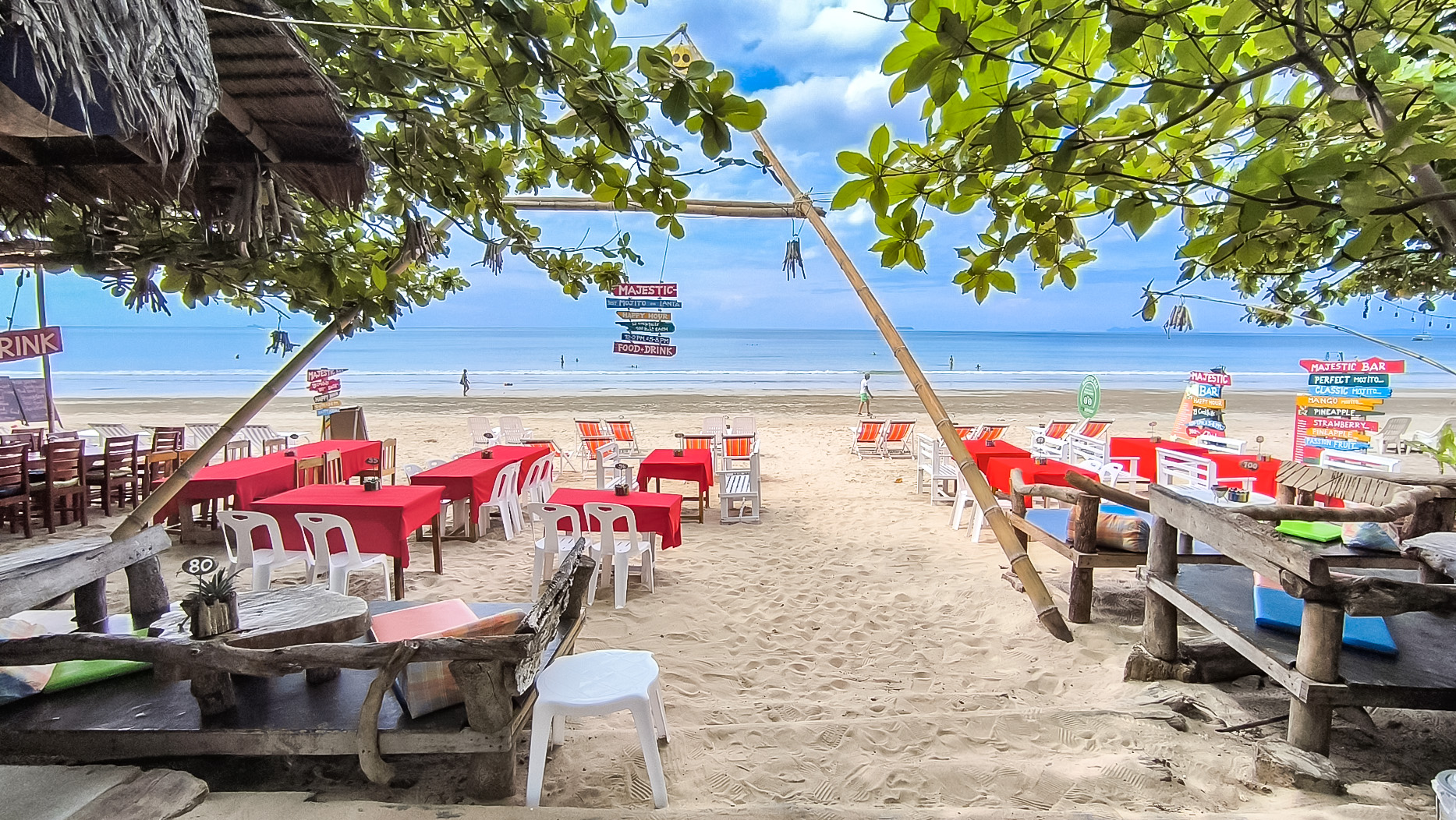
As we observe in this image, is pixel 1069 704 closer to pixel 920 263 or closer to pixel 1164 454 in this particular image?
pixel 920 263

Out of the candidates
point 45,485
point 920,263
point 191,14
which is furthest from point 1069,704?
point 45,485

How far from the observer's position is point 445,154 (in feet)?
6.40

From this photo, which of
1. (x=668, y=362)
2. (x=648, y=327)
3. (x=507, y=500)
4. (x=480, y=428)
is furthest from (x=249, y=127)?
(x=668, y=362)

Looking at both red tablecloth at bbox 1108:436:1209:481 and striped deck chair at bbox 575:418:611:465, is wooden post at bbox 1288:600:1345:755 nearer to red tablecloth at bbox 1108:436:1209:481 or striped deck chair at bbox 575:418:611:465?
A: red tablecloth at bbox 1108:436:1209:481

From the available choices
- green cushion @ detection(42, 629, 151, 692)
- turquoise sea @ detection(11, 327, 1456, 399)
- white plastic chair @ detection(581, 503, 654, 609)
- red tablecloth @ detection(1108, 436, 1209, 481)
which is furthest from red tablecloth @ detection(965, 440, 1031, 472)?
green cushion @ detection(42, 629, 151, 692)

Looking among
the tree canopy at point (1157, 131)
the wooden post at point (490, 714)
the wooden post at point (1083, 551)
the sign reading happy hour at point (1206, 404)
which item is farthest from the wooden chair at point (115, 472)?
the sign reading happy hour at point (1206, 404)

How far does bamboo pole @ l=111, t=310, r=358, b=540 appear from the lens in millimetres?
2807

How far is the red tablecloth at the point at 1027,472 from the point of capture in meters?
5.11

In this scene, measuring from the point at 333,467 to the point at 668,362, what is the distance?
96.6 ft

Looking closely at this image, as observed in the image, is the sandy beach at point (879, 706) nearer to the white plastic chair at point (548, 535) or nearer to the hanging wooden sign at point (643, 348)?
the white plastic chair at point (548, 535)

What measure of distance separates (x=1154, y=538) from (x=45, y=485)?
8.25m

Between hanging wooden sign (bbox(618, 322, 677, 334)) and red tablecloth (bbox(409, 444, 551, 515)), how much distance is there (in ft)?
7.35

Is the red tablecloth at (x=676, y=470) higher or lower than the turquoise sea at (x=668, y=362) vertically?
lower

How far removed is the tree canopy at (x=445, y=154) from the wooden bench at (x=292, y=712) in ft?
3.64
